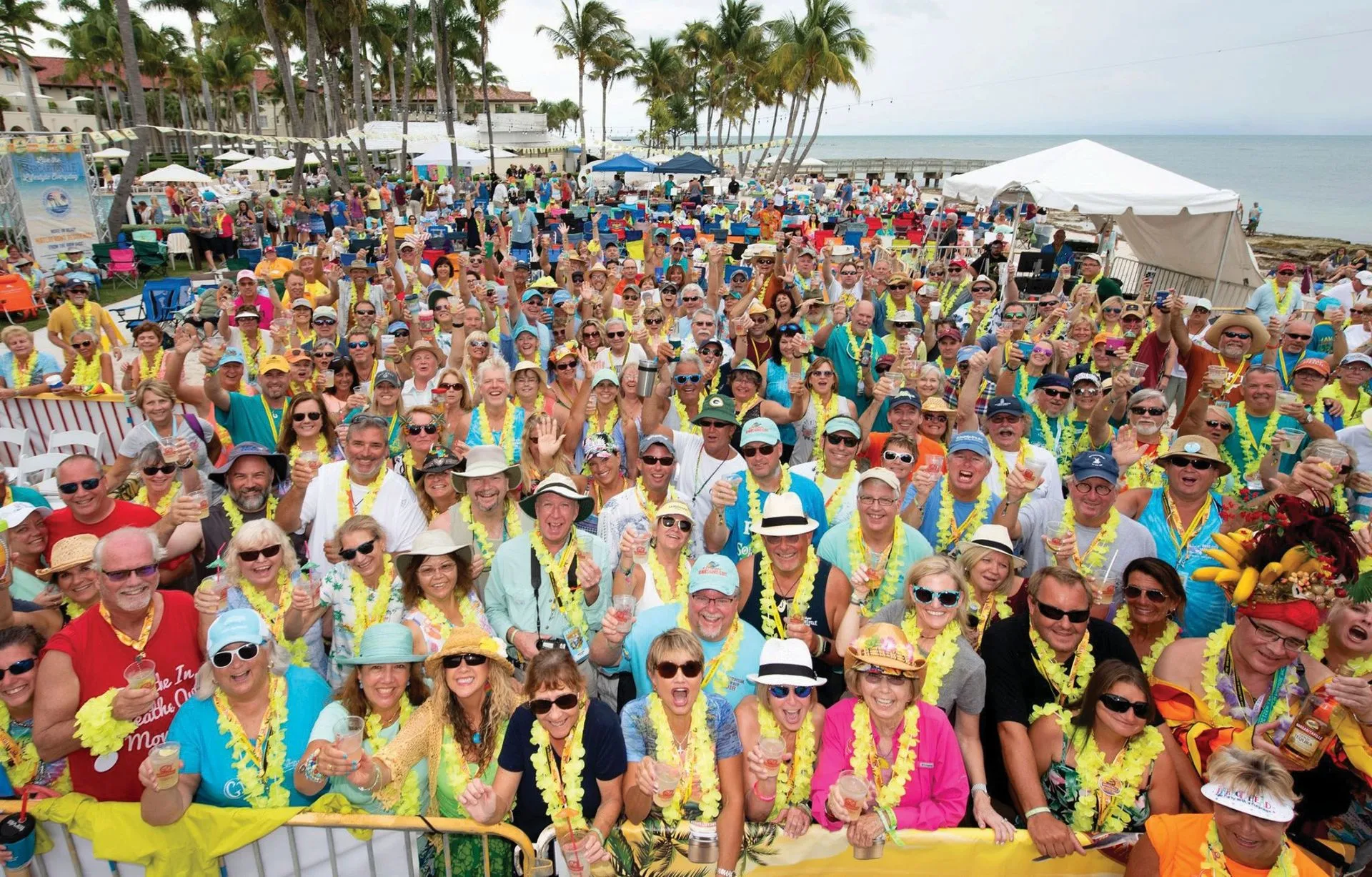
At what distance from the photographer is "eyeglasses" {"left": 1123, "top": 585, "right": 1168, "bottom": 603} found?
3271mm

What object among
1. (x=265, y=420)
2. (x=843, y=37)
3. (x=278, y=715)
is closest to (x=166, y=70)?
(x=843, y=37)

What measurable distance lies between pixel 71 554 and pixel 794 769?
3283mm

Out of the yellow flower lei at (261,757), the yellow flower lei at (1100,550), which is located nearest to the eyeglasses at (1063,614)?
the yellow flower lei at (1100,550)

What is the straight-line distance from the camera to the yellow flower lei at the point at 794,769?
9.27 ft

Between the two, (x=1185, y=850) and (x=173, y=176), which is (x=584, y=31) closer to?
(x=173, y=176)

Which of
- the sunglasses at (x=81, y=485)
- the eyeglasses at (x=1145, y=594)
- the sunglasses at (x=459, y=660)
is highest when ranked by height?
the sunglasses at (x=81, y=485)

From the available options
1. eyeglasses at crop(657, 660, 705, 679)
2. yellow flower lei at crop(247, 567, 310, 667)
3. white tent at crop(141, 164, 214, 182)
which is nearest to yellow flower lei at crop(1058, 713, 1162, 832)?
eyeglasses at crop(657, 660, 705, 679)

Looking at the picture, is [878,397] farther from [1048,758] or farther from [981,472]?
[1048,758]

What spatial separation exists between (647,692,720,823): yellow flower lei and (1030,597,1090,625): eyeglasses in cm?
147

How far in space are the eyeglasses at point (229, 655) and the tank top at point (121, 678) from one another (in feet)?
1.95

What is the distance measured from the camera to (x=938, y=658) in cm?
304

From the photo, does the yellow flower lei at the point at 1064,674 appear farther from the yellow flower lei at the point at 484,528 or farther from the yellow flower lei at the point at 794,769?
the yellow flower lei at the point at 484,528

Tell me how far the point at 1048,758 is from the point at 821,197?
3139 cm

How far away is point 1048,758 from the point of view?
114 inches
